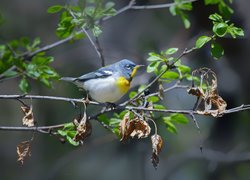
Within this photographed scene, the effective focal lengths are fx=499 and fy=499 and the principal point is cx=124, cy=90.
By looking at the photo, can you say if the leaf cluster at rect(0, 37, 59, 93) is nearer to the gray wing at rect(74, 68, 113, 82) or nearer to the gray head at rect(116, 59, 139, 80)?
the gray wing at rect(74, 68, 113, 82)

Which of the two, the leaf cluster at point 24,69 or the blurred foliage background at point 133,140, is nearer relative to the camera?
→ the leaf cluster at point 24,69

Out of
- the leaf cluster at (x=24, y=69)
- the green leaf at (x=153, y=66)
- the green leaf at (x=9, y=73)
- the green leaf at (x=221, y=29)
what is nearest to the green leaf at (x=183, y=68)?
the green leaf at (x=153, y=66)

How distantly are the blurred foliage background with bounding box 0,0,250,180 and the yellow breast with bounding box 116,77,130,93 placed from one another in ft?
5.24

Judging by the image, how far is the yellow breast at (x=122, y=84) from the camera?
10.7ft

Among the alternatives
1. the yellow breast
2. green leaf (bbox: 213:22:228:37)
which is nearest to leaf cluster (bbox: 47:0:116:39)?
the yellow breast

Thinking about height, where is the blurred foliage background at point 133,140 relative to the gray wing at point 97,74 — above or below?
below

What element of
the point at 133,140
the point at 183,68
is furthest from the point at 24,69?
the point at 133,140

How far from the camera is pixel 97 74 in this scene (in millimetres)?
3332

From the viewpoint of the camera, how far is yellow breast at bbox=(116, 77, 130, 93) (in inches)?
129

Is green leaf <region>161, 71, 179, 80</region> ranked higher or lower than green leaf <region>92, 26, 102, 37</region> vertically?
lower

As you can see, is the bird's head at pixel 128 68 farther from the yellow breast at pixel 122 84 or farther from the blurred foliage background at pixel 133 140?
the blurred foliage background at pixel 133 140

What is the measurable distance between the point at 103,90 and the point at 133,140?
250 cm

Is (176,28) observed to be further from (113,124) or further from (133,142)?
(113,124)

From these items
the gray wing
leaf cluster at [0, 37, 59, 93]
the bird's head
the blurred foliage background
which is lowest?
the blurred foliage background
